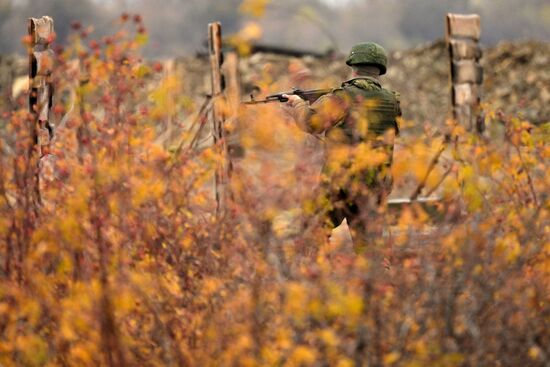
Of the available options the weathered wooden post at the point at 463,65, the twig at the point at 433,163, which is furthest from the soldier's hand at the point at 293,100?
the weathered wooden post at the point at 463,65

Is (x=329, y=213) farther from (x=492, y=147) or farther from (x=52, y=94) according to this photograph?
(x=52, y=94)

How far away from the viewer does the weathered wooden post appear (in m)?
10.9

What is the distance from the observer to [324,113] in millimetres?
6730

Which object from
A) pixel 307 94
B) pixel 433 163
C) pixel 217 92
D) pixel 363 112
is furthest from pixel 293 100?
pixel 433 163

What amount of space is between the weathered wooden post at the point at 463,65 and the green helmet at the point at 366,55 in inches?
164

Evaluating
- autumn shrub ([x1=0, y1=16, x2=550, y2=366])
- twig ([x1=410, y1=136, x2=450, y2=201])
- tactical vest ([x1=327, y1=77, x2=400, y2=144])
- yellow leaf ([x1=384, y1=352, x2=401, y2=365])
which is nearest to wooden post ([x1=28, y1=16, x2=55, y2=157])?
autumn shrub ([x1=0, y1=16, x2=550, y2=366])

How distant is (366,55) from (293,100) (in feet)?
2.25

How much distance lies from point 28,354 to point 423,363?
2204 millimetres

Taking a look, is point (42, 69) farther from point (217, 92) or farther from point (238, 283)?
point (238, 283)

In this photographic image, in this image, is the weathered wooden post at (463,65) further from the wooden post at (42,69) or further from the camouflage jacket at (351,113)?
the wooden post at (42,69)

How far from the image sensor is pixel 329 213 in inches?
271

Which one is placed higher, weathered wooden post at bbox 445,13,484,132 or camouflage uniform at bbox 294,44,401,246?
weathered wooden post at bbox 445,13,484,132

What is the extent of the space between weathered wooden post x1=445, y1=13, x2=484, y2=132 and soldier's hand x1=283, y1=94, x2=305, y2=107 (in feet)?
13.7

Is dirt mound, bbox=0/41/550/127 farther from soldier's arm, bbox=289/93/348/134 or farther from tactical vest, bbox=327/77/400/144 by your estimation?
soldier's arm, bbox=289/93/348/134
